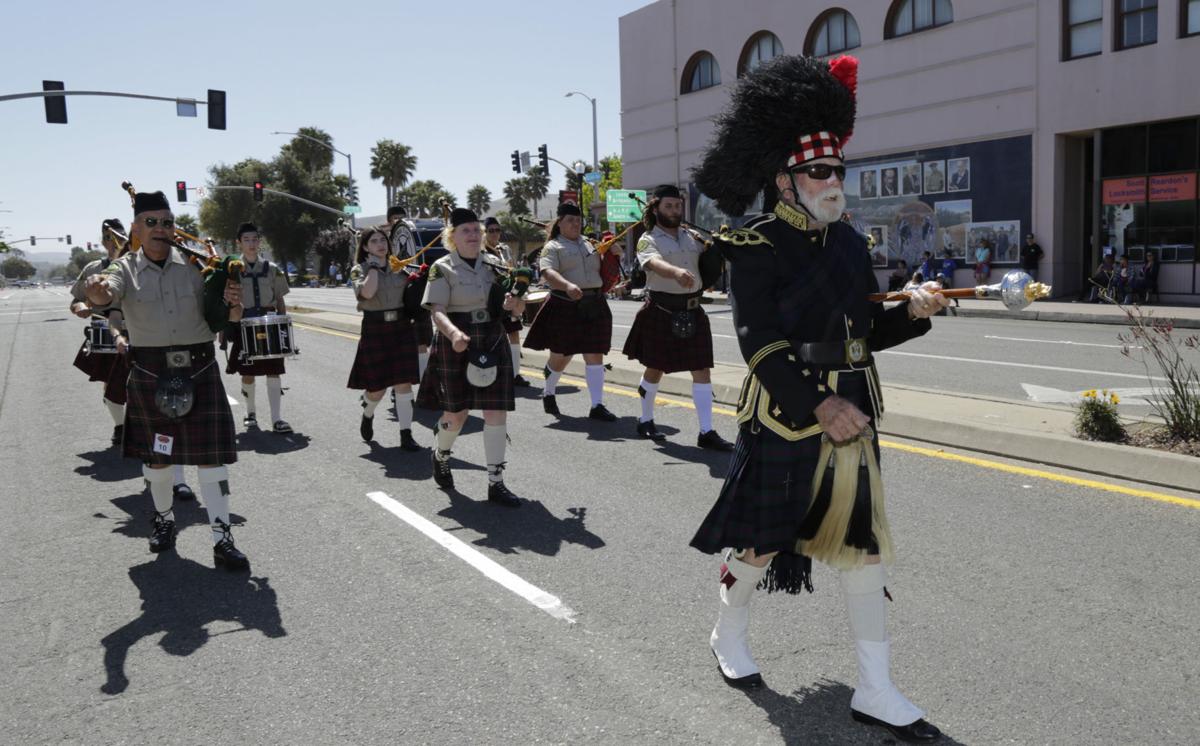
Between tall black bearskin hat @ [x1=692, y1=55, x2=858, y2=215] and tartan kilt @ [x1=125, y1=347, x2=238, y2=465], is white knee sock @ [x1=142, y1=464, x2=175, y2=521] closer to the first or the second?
tartan kilt @ [x1=125, y1=347, x2=238, y2=465]

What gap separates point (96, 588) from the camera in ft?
16.8

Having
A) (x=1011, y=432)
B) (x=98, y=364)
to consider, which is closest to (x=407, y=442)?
(x=98, y=364)

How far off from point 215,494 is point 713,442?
3940 millimetres

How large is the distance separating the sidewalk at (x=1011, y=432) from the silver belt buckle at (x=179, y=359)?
5239 mm

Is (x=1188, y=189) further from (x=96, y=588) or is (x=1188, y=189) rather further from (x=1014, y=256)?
(x=96, y=588)

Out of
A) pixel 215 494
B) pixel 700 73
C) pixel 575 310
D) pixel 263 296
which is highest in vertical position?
pixel 700 73

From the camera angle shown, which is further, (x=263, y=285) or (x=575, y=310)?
(x=575, y=310)

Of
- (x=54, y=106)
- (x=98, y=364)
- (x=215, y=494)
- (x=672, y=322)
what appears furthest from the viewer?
(x=54, y=106)

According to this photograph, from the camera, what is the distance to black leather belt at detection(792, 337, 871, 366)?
11.1ft

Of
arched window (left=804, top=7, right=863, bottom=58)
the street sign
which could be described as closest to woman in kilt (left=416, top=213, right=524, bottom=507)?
arched window (left=804, top=7, right=863, bottom=58)

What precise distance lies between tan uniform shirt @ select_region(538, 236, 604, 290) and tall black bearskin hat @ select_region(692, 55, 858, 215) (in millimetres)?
5723

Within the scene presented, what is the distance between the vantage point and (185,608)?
15.6 ft

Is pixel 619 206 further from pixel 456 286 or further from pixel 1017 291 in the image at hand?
pixel 1017 291

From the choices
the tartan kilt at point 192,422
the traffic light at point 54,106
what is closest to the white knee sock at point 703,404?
the tartan kilt at point 192,422
